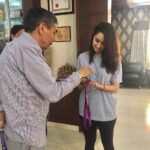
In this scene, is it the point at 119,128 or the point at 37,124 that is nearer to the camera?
the point at 37,124

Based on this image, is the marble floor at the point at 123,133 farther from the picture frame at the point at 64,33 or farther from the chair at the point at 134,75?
the chair at the point at 134,75

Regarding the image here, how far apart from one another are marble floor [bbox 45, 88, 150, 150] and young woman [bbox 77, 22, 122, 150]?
1.14m

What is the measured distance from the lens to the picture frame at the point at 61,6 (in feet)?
11.8

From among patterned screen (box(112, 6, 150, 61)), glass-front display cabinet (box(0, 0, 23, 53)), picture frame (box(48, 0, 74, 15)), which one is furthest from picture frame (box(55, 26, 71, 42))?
patterned screen (box(112, 6, 150, 61))

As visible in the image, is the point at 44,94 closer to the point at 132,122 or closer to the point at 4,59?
the point at 4,59

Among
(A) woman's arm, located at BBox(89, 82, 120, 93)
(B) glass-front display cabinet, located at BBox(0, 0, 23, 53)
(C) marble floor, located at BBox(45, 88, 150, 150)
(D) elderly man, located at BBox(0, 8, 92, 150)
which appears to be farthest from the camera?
(B) glass-front display cabinet, located at BBox(0, 0, 23, 53)

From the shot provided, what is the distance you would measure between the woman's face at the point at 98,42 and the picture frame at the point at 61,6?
1.58 m

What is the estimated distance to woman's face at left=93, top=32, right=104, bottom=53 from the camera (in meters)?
2.11

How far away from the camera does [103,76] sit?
84.0 inches

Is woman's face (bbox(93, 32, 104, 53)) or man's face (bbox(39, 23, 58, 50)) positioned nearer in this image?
→ man's face (bbox(39, 23, 58, 50))

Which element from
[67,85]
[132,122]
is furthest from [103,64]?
[132,122]

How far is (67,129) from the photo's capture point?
385cm

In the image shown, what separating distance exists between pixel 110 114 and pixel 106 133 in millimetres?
164

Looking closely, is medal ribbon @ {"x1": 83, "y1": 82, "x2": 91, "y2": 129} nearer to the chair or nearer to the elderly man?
the elderly man
